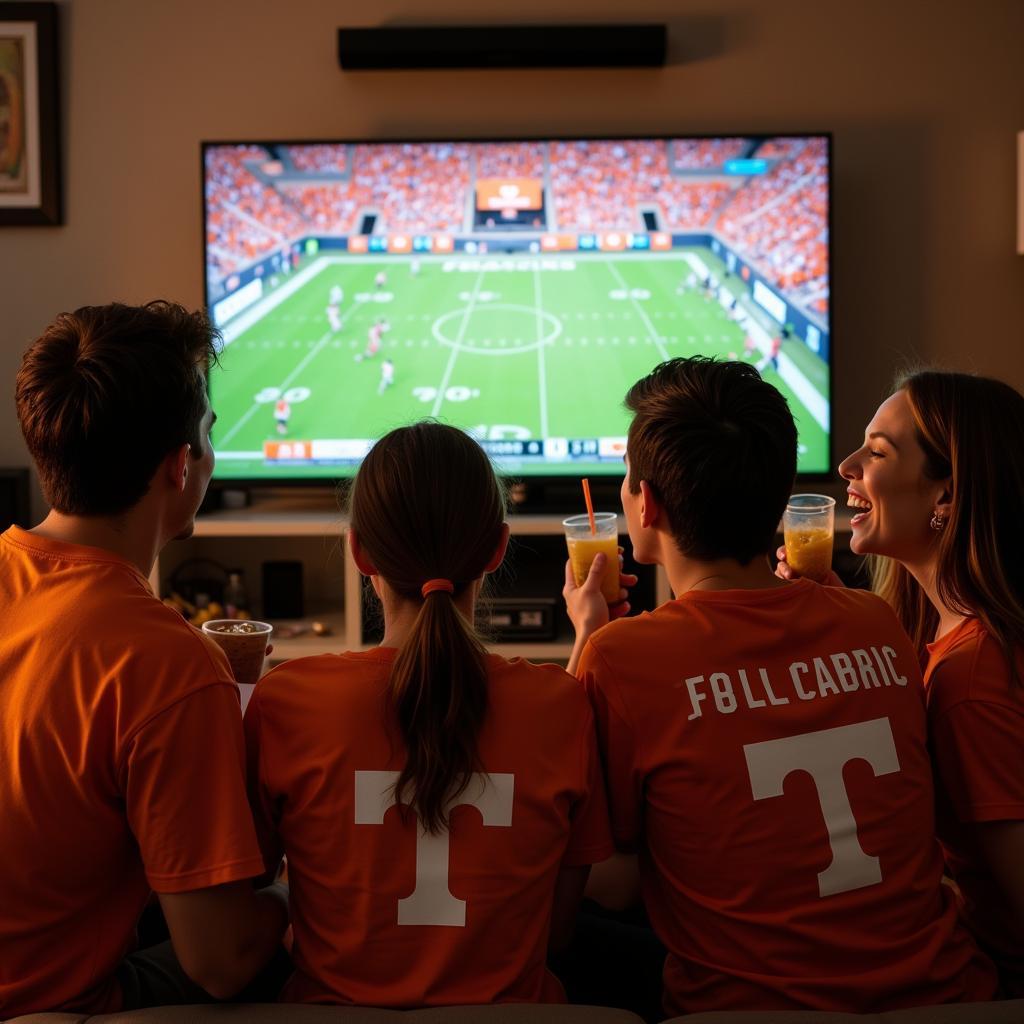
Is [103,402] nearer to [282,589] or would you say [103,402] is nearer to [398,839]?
[398,839]

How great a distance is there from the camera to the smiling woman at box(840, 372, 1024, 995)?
1379 mm

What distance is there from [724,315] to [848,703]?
2.61m

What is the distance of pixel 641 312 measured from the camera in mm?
3760

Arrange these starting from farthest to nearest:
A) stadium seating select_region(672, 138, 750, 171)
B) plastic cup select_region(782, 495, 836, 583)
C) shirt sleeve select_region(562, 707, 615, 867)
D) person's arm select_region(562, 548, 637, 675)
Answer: stadium seating select_region(672, 138, 750, 171) < plastic cup select_region(782, 495, 836, 583) < person's arm select_region(562, 548, 637, 675) < shirt sleeve select_region(562, 707, 615, 867)

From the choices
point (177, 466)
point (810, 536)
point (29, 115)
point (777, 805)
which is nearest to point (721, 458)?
point (777, 805)

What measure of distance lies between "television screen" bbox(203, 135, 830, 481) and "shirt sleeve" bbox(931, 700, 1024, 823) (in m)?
2.42

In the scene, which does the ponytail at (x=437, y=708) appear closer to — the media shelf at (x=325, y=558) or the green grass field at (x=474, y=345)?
the media shelf at (x=325, y=558)

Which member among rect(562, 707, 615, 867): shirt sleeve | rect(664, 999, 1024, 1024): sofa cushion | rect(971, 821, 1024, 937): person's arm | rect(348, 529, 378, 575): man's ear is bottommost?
rect(664, 999, 1024, 1024): sofa cushion

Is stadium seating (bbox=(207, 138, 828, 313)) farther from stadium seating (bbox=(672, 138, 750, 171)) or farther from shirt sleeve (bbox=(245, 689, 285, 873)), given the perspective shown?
shirt sleeve (bbox=(245, 689, 285, 873))

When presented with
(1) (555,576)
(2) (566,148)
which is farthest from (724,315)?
(1) (555,576)

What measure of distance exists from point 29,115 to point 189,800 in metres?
3.42

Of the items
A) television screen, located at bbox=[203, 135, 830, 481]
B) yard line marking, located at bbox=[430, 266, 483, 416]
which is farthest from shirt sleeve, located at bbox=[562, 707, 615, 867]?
yard line marking, located at bbox=[430, 266, 483, 416]

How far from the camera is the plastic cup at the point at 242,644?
62.4 inches

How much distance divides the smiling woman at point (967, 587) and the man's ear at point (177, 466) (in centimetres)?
100
